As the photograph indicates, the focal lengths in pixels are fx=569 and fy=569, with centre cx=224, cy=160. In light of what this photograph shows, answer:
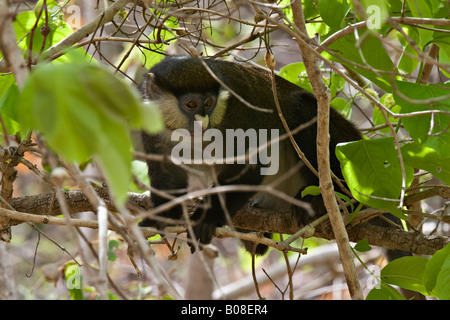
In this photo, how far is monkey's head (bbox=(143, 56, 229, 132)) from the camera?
377cm

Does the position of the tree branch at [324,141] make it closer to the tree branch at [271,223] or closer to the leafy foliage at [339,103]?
the leafy foliage at [339,103]

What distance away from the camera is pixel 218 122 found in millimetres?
3848

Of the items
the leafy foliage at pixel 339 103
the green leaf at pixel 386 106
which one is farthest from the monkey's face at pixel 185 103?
the green leaf at pixel 386 106

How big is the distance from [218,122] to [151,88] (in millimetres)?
508

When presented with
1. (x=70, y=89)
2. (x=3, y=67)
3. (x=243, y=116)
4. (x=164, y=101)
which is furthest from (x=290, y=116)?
(x=70, y=89)

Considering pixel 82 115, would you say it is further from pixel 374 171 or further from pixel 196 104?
pixel 196 104

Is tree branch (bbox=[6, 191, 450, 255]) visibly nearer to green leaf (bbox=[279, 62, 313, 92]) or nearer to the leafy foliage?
the leafy foliage

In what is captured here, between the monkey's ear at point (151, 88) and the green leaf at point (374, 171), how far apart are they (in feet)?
5.20

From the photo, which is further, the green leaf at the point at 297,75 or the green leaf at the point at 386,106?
the green leaf at the point at 297,75

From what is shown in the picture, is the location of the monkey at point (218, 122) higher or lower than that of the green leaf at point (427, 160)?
higher

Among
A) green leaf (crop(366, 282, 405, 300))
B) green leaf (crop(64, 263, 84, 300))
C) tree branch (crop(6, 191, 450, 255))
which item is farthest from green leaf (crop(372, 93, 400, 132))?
green leaf (crop(64, 263, 84, 300))

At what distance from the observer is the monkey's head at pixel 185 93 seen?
377 cm

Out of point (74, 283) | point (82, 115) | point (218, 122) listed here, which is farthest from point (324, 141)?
point (74, 283)
